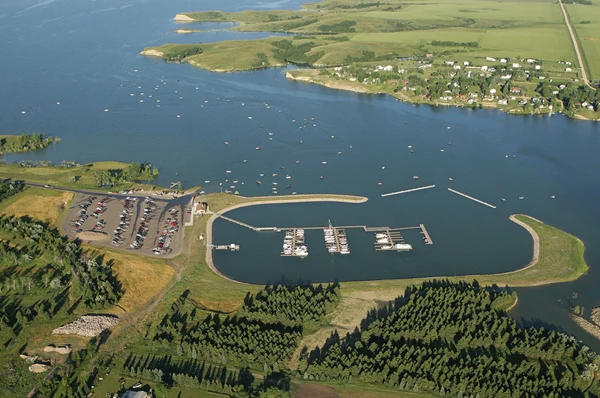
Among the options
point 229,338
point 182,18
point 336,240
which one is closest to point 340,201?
point 336,240

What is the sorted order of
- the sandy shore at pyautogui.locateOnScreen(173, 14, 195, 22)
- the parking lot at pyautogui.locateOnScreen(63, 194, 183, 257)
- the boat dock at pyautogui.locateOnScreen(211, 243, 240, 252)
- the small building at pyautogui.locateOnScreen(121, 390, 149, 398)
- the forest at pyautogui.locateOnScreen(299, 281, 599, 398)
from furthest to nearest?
the sandy shore at pyautogui.locateOnScreen(173, 14, 195, 22) < the parking lot at pyautogui.locateOnScreen(63, 194, 183, 257) < the boat dock at pyautogui.locateOnScreen(211, 243, 240, 252) < the forest at pyautogui.locateOnScreen(299, 281, 599, 398) < the small building at pyautogui.locateOnScreen(121, 390, 149, 398)

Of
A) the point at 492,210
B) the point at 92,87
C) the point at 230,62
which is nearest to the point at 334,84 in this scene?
the point at 230,62

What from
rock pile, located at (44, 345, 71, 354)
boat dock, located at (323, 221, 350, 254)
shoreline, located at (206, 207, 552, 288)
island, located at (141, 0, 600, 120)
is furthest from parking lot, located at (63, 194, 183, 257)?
island, located at (141, 0, 600, 120)

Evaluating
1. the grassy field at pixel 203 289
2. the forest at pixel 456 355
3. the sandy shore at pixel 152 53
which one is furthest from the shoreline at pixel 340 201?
the sandy shore at pixel 152 53

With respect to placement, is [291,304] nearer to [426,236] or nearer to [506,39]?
[426,236]

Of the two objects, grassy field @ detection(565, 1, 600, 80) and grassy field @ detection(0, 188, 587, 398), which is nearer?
grassy field @ detection(0, 188, 587, 398)

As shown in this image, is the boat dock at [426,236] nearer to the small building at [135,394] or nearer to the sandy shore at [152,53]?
the small building at [135,394]

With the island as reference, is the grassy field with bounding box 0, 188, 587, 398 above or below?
below

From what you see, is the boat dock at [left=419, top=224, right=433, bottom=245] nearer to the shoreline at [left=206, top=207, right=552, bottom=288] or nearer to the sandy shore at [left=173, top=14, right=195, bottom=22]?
the shoreline at [left=206, top=207, right=552, bottom=288]
